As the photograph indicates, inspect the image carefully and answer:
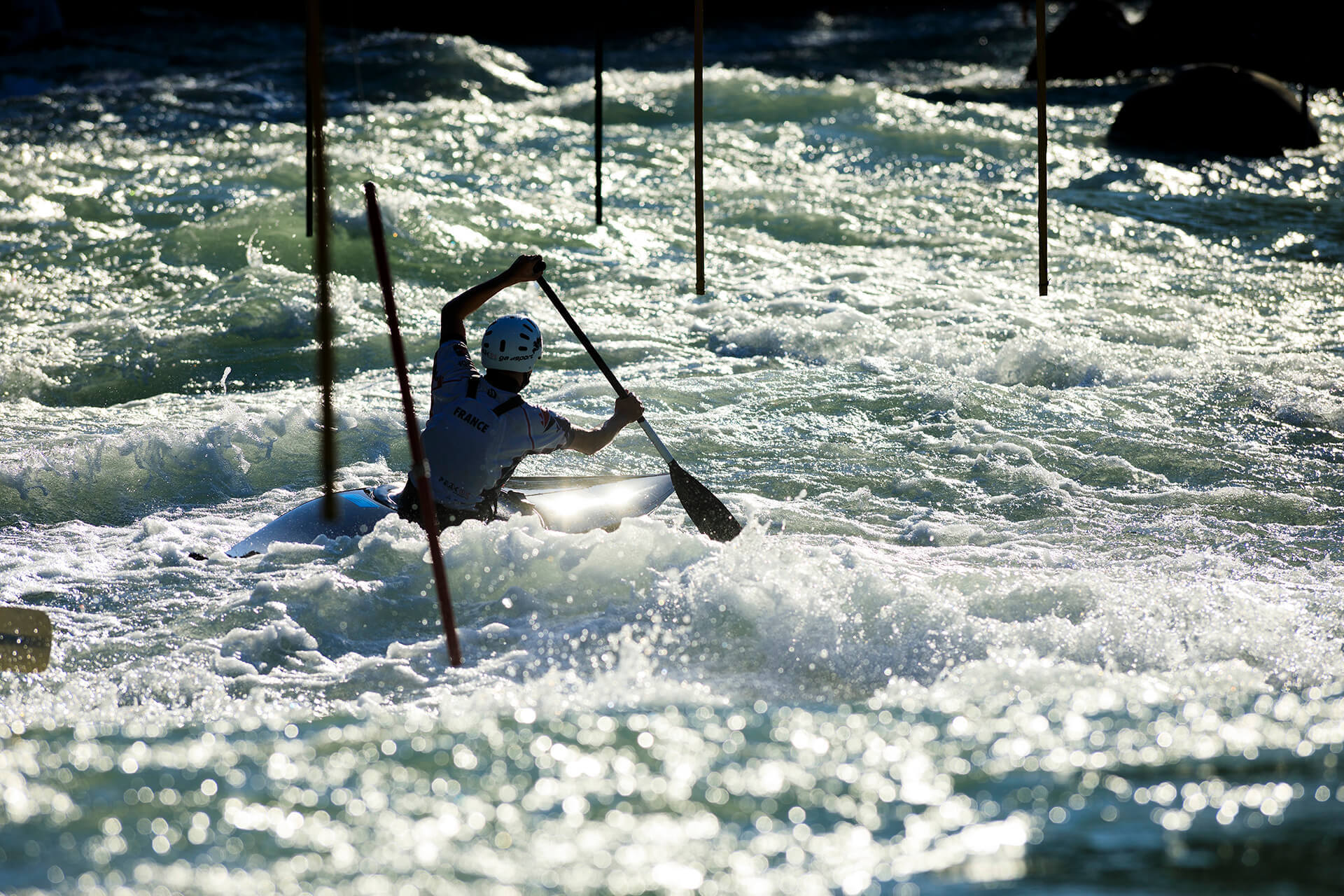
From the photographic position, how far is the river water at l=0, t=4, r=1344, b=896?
125 inches

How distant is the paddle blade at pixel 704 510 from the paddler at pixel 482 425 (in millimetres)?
493

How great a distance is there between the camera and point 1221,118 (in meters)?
15.2

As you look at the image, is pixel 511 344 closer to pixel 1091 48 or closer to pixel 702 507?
pixel 702 507

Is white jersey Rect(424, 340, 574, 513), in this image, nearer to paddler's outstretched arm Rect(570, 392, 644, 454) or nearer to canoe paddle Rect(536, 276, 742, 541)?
paddler's outstretched arm Rect(570, 392, 644, 454)

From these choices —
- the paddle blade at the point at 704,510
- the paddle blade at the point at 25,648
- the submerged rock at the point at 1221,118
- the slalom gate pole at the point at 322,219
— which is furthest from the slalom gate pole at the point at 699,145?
the submerged rock at the point at 1221,118

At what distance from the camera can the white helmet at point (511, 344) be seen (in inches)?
213

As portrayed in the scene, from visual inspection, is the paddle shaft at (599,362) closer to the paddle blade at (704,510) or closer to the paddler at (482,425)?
the paddle blade at (704,510)

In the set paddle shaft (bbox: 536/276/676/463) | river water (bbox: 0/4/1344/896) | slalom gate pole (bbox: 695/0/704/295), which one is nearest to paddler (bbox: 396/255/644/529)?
river water (bbox: 0/4/1344/896)

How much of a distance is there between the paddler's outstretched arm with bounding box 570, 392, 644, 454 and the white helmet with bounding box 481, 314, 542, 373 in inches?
16.1

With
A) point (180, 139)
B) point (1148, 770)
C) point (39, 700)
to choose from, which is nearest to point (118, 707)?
point (39, 700)

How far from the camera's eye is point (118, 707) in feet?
13.9

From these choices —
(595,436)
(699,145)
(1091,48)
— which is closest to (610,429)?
(595,436)

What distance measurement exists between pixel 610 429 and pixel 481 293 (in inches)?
34.0

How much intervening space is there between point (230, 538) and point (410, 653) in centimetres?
176
